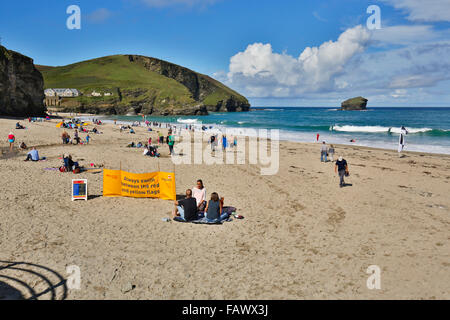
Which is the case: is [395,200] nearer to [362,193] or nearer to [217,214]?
[362,193]

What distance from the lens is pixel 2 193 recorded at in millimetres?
10562

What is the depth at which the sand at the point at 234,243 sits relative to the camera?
561cm

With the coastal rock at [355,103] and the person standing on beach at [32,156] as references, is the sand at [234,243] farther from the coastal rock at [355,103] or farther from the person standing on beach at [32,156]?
the coastal rock at [355,103]

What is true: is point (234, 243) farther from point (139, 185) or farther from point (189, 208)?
point (139, 185)

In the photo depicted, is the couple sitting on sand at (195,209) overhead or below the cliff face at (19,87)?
below

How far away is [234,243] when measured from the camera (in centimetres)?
763

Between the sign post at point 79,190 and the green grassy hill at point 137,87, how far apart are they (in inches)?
4219

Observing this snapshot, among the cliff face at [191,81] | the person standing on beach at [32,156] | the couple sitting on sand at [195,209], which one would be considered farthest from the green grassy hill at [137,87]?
the couple sitting on sand at [195,209]

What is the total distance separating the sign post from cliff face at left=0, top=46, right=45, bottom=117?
5320cm

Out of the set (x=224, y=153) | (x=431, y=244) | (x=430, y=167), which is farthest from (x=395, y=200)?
(x=224, y=153)

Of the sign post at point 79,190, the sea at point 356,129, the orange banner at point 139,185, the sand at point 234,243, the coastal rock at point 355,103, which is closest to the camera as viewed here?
the sand at point 234,243

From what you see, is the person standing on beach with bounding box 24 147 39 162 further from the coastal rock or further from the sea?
the coastal rock

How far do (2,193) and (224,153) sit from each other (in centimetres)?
1544

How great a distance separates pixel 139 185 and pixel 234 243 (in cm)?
504
